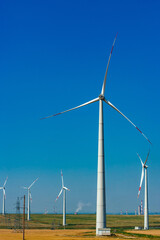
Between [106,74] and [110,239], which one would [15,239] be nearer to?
[110,239]

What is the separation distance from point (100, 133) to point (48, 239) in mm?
25126

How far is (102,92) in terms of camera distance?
3019 inches

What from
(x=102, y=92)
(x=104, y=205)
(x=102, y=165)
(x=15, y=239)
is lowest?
(x=15, y=239)

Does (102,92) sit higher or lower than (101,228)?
higher

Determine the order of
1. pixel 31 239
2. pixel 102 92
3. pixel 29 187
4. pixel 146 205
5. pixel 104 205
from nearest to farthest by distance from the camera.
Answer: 1. pixel 104 205
2. pixel 102 92
3. pixel 31 239
4. pixel 146 205
5. pixel 29 187

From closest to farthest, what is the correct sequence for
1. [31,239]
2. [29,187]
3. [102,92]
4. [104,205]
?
[104,205], [102,92], [31,239], [29,187]

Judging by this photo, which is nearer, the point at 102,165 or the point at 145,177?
the point at 102,165

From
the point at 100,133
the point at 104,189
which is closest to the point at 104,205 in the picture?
the point at 104,189

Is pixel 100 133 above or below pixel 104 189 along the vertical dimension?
above

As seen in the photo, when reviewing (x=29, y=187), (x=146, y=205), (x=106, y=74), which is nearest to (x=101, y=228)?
(x=106, y=74)

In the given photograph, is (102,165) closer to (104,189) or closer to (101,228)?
(104,189)

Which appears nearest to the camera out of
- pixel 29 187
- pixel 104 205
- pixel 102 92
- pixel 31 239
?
pixel 104 205

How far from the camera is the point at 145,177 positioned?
4599 inches

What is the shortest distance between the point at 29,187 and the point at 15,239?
11533cm
